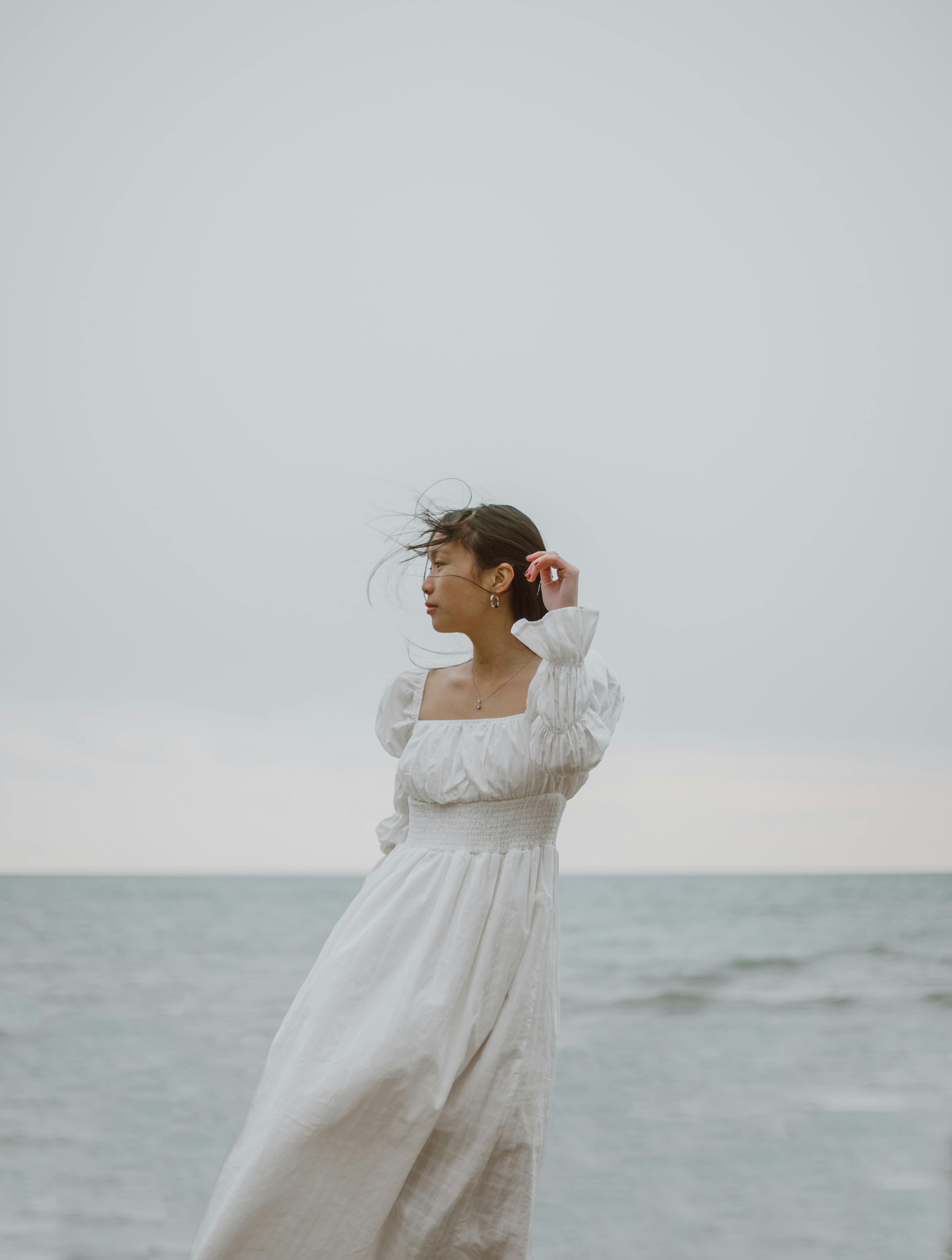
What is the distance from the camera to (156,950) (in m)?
13.5

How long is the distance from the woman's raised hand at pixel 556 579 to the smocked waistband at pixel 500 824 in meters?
0.33

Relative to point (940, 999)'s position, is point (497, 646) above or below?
above

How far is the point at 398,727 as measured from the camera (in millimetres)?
2070

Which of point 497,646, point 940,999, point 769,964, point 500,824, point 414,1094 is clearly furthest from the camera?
point 769,964

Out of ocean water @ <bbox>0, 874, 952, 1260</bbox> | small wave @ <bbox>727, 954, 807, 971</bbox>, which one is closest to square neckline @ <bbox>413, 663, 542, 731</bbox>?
ocean water @ <bbox>0, 874, 952, 1260</bbox>

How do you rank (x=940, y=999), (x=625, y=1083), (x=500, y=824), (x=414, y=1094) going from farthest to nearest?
(x=940, y=999) → (x=625, y=1083) → (x=500, y=824) → (x=414, y=1094)

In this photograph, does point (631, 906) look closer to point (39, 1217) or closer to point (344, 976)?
point (39, 1217)

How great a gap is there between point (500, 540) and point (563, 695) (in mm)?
342

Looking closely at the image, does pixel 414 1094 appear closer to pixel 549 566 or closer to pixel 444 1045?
pixel 444 1045

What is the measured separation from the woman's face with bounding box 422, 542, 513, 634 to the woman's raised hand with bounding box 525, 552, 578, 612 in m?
0.15

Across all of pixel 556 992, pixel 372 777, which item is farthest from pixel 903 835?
pixel 556 992

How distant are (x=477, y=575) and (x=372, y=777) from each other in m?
18.1

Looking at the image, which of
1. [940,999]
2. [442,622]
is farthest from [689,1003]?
[442,622]

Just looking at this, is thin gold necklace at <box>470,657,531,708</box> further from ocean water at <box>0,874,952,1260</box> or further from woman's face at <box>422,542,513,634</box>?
ocean water at <box>0,874,952,1260</box>
